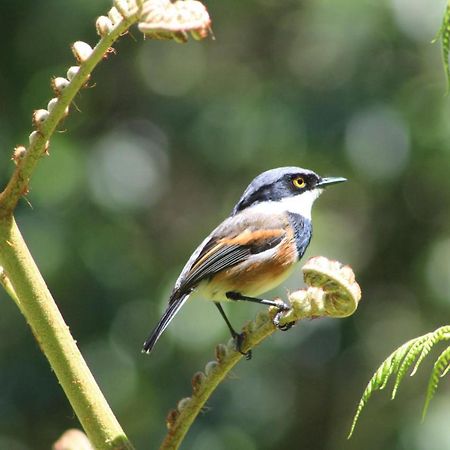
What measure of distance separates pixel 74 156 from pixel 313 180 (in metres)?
1.49

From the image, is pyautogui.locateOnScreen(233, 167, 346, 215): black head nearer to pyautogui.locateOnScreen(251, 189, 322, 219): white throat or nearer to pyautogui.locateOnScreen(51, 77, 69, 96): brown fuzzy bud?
pyautogui.locateOnScreen(251, 189, 322, 219): white throat

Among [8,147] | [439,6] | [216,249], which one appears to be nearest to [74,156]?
[8,147]

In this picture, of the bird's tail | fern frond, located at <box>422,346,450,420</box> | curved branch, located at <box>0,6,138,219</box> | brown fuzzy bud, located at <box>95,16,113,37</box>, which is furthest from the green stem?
the bird's tail

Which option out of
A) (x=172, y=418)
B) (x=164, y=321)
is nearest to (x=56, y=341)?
(x=172, y=418)

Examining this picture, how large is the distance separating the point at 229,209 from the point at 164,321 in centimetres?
276

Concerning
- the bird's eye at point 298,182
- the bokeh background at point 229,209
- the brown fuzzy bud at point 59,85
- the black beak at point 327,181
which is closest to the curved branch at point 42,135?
the brown fuzzy bud at point 59,85

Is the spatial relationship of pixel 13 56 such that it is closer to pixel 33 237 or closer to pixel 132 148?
pixel 132 148

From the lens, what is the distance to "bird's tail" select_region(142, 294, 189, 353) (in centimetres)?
296

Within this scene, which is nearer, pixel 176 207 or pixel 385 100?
pixel 385 100

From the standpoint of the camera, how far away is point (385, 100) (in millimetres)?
4863

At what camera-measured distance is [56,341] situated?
109 centimetres

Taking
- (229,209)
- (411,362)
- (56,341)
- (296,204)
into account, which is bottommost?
(229,209)

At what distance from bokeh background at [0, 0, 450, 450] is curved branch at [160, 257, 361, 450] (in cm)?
292

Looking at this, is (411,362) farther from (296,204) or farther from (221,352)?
(296,204)
